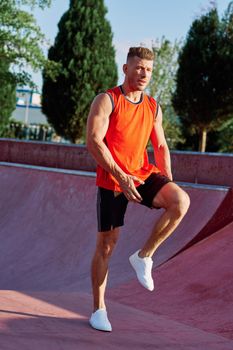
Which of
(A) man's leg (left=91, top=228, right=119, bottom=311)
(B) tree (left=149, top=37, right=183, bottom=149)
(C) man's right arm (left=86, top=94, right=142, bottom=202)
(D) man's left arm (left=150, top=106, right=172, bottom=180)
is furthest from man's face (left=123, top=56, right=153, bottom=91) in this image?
(B) tree (left=149, top=37, right=183, bottom=149)

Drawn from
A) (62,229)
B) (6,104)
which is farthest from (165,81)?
(62,229)

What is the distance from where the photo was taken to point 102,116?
208 inches

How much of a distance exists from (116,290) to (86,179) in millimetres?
3901

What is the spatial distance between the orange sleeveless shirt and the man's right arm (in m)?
0.09

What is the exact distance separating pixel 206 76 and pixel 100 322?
88.0 feet

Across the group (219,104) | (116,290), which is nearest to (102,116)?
(116,290)

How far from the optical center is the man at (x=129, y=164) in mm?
5297

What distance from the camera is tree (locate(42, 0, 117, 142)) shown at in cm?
3469

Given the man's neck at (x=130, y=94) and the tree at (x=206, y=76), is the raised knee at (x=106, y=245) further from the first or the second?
the tree at (x=206, y=76)

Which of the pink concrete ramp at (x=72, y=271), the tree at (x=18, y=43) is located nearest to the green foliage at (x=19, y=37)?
the tree at (x=18, y=43)

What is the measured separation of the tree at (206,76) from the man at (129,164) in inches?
986

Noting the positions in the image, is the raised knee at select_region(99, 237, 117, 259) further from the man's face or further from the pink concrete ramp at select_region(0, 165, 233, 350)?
the man's face

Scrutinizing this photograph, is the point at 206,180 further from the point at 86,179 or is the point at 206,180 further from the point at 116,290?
the point at 116,290

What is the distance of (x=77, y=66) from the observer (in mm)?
35031
